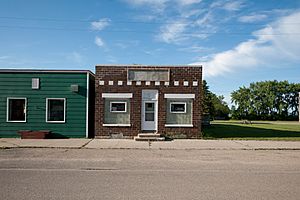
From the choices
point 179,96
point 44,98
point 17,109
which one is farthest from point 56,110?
point 179,96

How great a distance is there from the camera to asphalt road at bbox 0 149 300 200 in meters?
5.99

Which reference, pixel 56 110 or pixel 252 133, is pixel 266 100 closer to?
pixel 252 133

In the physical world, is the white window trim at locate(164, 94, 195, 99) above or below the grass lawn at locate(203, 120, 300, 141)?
above

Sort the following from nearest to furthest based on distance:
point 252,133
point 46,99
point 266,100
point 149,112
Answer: point 46,99 < point 149,112 < point 252,133 < point 266,100

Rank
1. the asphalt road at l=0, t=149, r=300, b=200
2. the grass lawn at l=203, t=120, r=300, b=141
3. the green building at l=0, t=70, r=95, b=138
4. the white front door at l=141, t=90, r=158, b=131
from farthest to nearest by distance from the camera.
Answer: the grass lawn at l=203, t=120, r=300, b=141, the white front door at l=141, t=90, r=158, b=131, the green building at l=0, t=70, r=95, b=138, the asphalt road at l=0, t=149, r=300, b=200

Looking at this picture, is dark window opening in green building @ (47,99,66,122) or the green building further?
dark window opening in green building @ (47,99,66,122)

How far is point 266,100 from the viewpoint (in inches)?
3110

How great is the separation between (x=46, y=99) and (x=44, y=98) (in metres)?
0.14

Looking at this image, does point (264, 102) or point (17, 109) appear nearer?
point (17, 109)

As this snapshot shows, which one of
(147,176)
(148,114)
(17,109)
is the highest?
(17,109)

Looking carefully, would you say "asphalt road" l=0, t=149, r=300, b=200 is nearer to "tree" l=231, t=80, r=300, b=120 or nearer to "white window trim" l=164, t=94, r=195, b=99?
"white window trim" l=164, t=94, r=195, b=99

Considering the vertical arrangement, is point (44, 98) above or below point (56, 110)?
above

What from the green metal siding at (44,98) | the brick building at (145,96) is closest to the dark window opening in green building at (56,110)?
the green metal siding at (44,98)

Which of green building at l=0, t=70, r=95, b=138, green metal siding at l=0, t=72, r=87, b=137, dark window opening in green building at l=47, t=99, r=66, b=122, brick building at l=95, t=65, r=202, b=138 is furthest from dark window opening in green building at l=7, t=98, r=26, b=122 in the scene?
brick building at l=95, t=65, r=202, b=138
